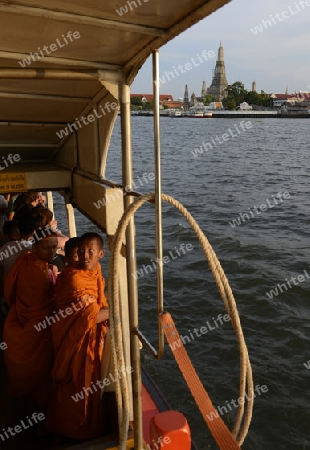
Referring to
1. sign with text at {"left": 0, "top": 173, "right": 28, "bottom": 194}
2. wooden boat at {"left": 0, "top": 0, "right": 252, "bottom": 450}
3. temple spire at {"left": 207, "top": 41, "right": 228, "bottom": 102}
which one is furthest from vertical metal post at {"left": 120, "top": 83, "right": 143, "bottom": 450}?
temple spire at {"left": 207, "top": 41, "right": 228, "bottom": 102}

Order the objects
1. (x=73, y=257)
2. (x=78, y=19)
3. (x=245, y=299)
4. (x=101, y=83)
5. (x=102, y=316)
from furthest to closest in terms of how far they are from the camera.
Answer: (x=245, y=299)
(x=73, y=257)
(x=102, y=316)
(x=101, y=83)
(x=78, y=19)

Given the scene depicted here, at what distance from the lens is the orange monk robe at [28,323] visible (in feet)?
8.82

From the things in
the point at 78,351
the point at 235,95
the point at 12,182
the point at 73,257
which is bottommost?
the point at 78,351

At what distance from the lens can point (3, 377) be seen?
11.1 ft

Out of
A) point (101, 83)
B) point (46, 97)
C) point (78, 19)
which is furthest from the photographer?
point (46, 97)

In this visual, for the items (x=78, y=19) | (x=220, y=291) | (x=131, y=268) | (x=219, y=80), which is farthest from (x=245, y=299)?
(x=219, y=80)

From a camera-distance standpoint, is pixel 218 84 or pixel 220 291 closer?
pixel 220 291

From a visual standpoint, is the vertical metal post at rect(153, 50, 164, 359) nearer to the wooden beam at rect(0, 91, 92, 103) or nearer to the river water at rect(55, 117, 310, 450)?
the wooden beam at rect(0, 91, 92, 103)

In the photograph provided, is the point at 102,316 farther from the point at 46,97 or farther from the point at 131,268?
the point at 46,97

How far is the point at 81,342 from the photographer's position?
2.53 m

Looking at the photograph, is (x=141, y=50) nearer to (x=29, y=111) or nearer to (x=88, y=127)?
(x=88, y=127)

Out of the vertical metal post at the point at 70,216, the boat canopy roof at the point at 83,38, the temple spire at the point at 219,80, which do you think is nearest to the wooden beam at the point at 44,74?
the boat canopy roof at the point at 83,38

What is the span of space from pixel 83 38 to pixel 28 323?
182 cm

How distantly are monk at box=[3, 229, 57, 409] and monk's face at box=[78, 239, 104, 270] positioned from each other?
236 millimetres
